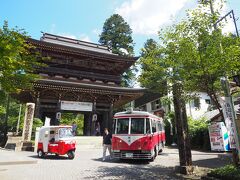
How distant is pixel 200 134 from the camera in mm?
21391

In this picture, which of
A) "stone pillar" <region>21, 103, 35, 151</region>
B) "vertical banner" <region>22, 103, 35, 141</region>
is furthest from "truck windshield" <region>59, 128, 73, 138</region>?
"vertical banner" <region>22, 103, 35, 141</region>

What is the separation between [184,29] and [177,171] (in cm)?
620

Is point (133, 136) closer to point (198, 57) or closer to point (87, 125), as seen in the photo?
point (198, 57)

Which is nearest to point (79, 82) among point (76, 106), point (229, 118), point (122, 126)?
point (76, 106)

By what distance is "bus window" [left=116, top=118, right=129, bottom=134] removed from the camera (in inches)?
511

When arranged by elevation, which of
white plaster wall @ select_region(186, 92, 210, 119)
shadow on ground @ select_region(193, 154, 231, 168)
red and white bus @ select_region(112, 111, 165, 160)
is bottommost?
shadow on ground @ select_region(193, 154, 231, 168)

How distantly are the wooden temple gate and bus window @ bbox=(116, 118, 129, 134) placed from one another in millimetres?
11371

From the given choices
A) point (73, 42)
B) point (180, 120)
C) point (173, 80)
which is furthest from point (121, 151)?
point (73, 42)

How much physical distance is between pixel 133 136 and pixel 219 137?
8493mm

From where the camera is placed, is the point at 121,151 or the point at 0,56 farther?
the point at 121,151

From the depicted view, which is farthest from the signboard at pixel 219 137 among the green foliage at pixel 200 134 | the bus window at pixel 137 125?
the bus window at pixel 137 125

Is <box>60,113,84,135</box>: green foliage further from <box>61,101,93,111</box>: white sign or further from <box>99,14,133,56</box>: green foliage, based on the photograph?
<box>61,101,93,111</box>: white sign

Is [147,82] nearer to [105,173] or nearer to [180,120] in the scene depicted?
[180,120]

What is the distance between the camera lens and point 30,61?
31.2 feet
